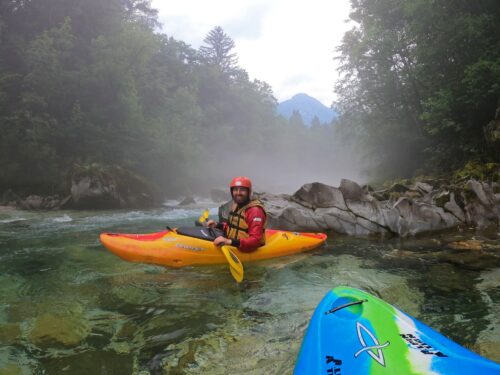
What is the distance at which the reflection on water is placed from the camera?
2.61m

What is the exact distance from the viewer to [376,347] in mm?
1985

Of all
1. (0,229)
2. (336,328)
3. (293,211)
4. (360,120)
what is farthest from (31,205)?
(360,120)

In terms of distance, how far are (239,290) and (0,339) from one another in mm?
2373

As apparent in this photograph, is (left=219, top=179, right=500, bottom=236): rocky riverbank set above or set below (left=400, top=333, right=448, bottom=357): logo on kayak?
above

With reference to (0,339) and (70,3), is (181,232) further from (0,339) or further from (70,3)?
(70,3)

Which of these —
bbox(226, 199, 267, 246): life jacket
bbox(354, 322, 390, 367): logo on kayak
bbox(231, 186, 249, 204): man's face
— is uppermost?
bbox(231, 186, 249, 204): man's face

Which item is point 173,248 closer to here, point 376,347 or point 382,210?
point 376,347

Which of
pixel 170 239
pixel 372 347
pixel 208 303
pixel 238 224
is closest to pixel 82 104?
pixel 170 239

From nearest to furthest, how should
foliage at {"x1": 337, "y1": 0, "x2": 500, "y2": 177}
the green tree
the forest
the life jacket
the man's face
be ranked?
the man's face → the life jacket → foliage at {"x1": 337, "y1": 0, "x2": 500, "y2": 177} → the forest → the green tree

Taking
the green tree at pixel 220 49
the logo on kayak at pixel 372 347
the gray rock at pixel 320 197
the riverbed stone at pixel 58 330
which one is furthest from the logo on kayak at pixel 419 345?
the green tree at pixel 220 49

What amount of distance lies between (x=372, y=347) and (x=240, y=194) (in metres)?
3.28

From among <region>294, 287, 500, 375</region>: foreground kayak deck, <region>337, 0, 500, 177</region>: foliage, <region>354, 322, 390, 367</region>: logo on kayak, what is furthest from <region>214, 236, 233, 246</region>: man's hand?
<region>337, 0, 500, 177</region>: foliage

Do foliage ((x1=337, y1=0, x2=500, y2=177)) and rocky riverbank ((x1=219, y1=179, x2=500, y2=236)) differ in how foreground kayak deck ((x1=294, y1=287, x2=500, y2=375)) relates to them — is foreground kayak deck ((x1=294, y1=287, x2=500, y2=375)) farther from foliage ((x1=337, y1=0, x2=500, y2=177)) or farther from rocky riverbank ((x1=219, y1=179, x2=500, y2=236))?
foliage ((x1=337, y1=0, x2=500, y2=177))

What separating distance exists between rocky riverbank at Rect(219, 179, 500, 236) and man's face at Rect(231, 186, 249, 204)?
2.80m
